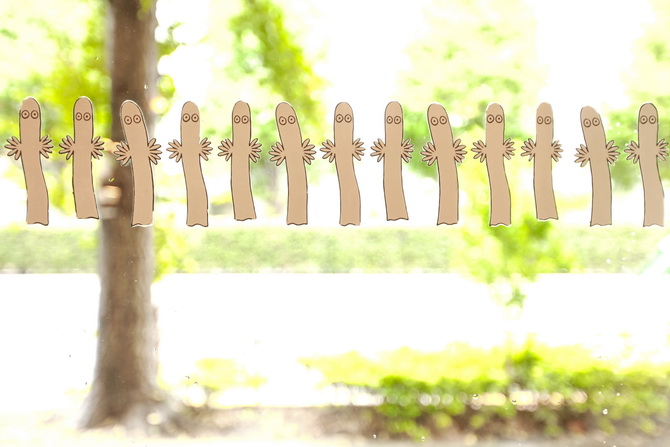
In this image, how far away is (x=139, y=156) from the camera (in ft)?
5.88

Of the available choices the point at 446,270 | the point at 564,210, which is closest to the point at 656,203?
the point at 564,210

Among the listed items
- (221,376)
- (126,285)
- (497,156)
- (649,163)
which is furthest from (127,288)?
(649,163)

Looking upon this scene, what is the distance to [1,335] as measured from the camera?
7.36 ft

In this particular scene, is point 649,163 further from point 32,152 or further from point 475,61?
point 32,152

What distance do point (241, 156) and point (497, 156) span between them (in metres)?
0.75

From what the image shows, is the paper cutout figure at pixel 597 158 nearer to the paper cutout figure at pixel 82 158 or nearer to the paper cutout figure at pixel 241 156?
the paper cutout figure at pixel 241 156

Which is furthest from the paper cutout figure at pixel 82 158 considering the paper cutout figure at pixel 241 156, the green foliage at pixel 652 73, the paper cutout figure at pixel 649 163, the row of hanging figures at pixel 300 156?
the green foliage at pixel 652 73

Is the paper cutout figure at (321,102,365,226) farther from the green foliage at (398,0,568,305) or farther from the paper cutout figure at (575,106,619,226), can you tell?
the paper cutout figure at (575,106,619,226)

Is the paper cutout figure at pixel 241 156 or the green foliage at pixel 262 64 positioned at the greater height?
the green foliage at pixel 262 64

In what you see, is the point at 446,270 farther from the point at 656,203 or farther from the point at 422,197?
the point at 656,203

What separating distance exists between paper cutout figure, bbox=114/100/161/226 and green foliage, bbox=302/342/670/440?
2.85ft

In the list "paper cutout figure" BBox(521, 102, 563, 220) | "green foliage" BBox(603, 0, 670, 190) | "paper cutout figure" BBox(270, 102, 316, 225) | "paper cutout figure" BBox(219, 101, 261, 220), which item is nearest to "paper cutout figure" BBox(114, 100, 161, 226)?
"paper cutout figure" BBox(219, 101, 261, 220)

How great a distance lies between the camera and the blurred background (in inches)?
87.8

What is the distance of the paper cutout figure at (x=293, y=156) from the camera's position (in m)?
1.81
